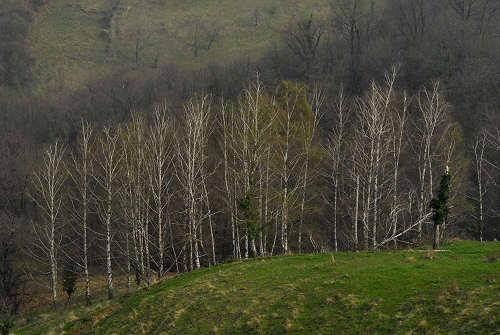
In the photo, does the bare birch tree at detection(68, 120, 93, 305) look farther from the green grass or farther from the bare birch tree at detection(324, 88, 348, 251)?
the bare birch tree at detection(324, 88, 348, 251)

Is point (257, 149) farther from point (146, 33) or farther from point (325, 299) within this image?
point (146, 33)

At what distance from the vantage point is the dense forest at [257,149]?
104 feet

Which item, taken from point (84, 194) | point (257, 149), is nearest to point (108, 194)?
point (84, 194)

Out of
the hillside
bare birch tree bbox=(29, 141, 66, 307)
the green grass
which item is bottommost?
the green grass

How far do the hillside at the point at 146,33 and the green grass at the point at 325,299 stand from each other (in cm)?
7538

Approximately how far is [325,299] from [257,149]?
15.6m

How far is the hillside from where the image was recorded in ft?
329

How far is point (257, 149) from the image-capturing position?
1180 inches

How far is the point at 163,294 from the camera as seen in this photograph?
72.0 ft

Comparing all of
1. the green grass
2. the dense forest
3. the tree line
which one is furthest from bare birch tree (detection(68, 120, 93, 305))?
the green grass

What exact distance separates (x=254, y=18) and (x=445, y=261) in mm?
109109

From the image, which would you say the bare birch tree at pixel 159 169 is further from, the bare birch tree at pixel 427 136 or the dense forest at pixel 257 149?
the bare birch tree at pixel 427 136

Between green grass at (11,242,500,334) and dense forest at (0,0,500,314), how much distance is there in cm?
488

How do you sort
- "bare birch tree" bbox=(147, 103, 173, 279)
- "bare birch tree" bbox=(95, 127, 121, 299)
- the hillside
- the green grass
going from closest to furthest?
the green grass < "bare birch tree" bbox=(147, 103, 173, 279) < "bare birch tree" bbox=(95, 127, 121, 299) < the hillside
